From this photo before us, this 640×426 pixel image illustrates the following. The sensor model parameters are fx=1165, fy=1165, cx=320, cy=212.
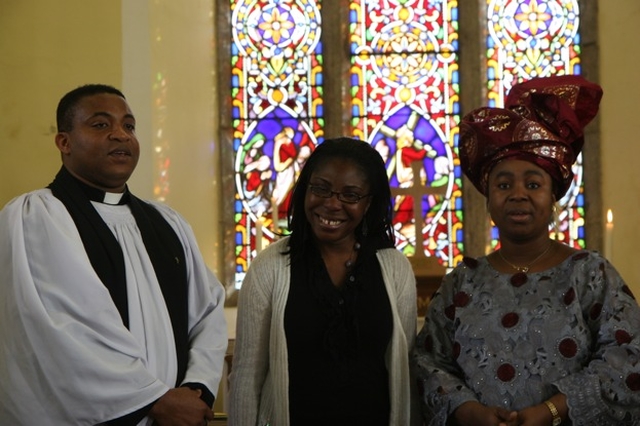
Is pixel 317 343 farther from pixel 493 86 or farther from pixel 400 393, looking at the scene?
pixel 493 86

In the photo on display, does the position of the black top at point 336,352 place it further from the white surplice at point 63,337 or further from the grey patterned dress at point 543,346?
the white surplice at point 63,337

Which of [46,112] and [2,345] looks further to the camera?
[46,112]

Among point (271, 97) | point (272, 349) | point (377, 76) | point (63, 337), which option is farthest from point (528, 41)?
point (63, 337)

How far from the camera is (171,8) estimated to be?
680 cm

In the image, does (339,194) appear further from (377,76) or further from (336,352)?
(377,76)

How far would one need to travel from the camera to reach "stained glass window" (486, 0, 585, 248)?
7820 mm

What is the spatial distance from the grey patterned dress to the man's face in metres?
1.05

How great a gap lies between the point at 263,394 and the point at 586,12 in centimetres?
518

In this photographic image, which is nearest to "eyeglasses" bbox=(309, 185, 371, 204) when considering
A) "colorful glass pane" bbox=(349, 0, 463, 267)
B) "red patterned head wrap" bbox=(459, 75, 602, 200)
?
"red patterned head wrap" bbox=(459, 75, 602, 200)

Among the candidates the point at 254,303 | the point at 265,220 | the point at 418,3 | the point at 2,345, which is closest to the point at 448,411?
the point at 254,303

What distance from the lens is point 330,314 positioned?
→ 3332 mm

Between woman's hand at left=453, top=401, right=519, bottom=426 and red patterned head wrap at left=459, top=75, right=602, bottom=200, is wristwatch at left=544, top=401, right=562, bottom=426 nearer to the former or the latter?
woman's hand at left=453, top=401, right=519, bottom=426

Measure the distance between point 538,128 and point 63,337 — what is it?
4.86 feet

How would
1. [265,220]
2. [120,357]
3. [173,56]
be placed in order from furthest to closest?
1. [265,220]
2. [173,56]
3. [120,357]
